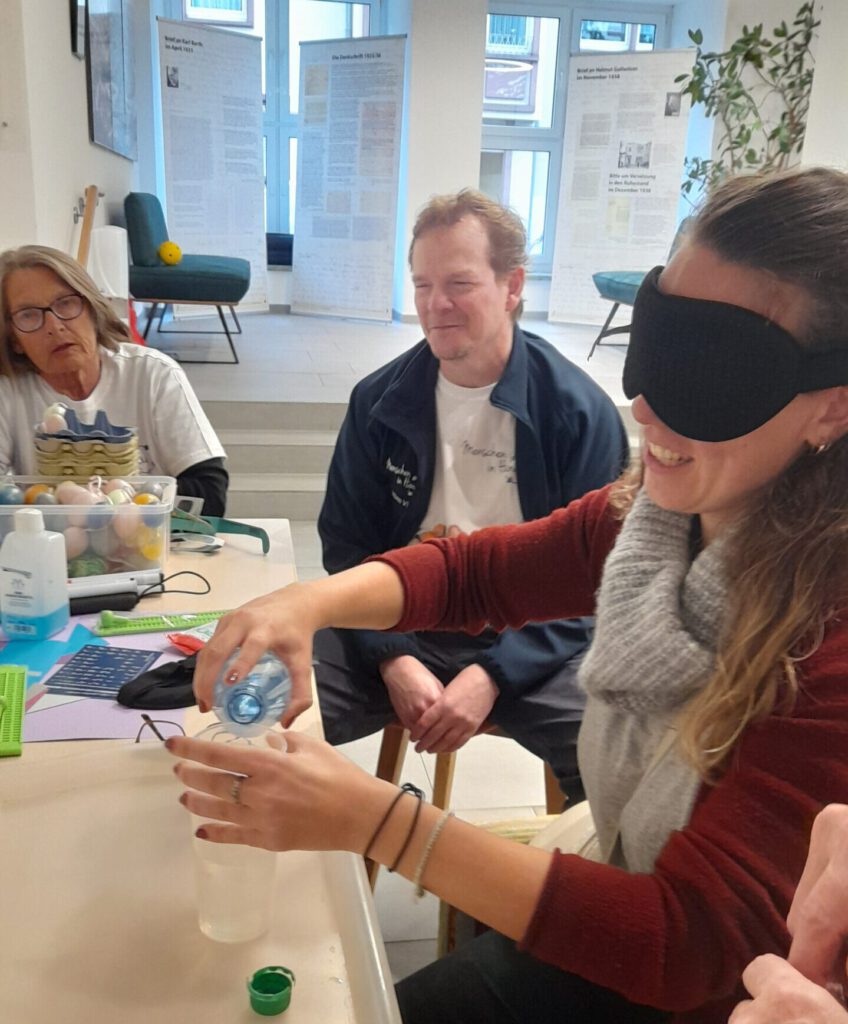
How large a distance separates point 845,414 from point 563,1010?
2.38 ft

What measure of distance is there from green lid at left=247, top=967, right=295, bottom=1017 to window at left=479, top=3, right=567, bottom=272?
7.56 metres

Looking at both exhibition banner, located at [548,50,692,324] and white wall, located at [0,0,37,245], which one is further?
exhibition banner, located at [548,50,692,324]

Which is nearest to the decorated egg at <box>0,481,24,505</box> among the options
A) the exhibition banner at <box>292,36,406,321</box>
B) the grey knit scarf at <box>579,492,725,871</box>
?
the grey knit scarf at <box>579,492,725,871</box>

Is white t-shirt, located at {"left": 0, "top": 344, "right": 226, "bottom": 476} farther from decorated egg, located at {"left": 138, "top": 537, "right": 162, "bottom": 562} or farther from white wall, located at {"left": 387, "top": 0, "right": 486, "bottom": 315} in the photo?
white wall, located at {"left": 387, "top": 0, "right": 486, "bottom": 315}

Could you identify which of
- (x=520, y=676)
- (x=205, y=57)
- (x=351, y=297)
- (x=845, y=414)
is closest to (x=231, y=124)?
(x=205, y=57)

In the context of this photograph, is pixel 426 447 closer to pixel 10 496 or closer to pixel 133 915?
pixel 10 496

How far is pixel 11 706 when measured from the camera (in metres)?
1.03

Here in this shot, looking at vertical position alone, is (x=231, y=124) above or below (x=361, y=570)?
above

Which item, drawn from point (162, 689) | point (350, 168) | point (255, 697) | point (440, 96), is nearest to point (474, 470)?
point (162, 689)

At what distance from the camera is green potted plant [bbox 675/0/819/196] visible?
228 inches

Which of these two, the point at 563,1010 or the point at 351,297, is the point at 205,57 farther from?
the point at 563,1010

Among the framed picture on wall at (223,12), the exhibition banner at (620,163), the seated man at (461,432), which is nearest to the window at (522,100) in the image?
the exhibition banner at (620,163)

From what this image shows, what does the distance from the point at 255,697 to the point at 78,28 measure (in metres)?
4.26

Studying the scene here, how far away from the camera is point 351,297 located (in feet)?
23.7
